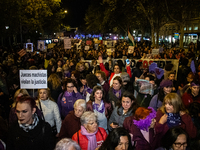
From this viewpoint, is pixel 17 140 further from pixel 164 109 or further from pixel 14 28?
pixel 14 28

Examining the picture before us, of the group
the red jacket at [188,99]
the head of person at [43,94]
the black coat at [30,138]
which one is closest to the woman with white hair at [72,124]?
the black coat at [30,138]

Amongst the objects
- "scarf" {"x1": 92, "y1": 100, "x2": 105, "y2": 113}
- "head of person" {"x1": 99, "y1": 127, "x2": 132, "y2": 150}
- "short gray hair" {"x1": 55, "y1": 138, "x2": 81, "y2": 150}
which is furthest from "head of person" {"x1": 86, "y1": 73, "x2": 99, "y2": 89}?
"short gray hair" {"x1": 55, "y1": 138, "x2": 81, "y2": 150}

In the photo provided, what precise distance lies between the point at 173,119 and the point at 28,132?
2318mm

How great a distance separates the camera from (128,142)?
9.43ft

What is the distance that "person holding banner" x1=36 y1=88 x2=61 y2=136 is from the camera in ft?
14.7

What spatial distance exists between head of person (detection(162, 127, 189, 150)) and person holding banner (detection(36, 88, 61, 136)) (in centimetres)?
237

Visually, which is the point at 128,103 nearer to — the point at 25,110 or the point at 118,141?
the point at 118,141

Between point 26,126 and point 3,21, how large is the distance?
20.8 metres

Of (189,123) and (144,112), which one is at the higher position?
(144,112)

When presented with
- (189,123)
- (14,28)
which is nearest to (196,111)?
(189,123)

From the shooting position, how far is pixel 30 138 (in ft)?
9.78

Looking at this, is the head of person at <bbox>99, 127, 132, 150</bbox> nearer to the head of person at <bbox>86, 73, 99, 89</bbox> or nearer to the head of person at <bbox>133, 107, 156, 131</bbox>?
the head of person at <bbox>133, 107, 156, 131</bbox>

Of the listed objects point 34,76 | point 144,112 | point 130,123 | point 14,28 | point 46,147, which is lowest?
point 46,147

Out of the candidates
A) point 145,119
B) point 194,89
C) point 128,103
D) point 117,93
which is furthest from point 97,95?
point 194,89
